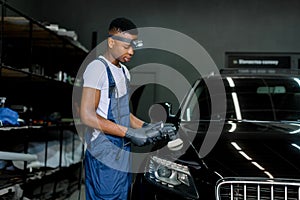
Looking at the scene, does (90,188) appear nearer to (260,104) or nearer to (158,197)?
(158,197)

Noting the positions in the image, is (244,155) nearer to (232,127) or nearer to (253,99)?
(232,127)

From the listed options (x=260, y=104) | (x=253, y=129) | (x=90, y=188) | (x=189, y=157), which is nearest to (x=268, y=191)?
(x=189, y=157)

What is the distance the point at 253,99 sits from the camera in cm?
280

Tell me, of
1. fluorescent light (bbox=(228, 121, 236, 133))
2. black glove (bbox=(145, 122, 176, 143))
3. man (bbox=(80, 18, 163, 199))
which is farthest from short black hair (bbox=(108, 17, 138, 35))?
fluorescent light (bbox=(228, 121, 236, 133))

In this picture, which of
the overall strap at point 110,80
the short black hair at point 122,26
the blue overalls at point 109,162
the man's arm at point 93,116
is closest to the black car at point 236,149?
the blue overalls at point 109,162

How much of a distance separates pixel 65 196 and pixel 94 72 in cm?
301

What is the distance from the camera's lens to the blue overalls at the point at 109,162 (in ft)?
6.53

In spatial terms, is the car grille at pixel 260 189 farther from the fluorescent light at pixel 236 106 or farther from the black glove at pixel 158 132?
the fluorescent light at pixel 236 106

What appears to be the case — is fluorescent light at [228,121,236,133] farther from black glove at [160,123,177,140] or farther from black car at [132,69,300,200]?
black glove at [160,123,177,140]

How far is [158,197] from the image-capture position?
187 centimetres

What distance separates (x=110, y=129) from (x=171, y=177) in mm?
372

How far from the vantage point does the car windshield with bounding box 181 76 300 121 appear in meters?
2.68

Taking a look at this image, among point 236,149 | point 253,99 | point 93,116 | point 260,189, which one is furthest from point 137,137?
point 253,99

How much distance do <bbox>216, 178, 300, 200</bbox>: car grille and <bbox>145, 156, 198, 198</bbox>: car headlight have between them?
160mm
